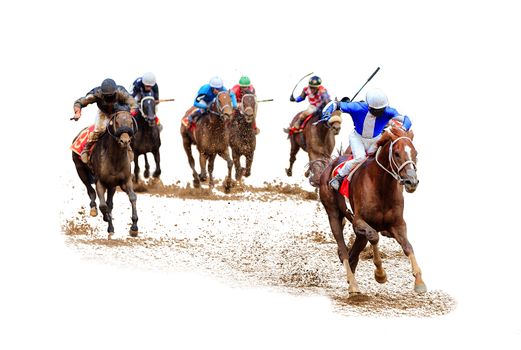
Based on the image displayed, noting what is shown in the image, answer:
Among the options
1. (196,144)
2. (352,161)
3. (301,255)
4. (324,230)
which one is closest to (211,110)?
(196,144)

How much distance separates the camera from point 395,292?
51.8 feet

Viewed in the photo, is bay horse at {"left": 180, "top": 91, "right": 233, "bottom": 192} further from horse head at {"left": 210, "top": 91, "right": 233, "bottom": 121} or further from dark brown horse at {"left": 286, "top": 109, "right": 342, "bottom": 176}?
dark brown horse at {"left": 286, "top": 109, "right": 342, "bottom": 176}

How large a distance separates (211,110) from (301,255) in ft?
25.8

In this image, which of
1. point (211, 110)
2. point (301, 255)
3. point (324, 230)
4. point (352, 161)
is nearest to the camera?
point (352, 161)

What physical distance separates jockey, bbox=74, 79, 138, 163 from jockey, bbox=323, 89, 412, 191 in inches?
200

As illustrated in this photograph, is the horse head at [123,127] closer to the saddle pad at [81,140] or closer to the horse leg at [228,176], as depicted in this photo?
the saddle pad at [81,140]

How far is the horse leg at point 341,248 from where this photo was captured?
14.9 meters

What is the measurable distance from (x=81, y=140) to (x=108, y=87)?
175 centimetres

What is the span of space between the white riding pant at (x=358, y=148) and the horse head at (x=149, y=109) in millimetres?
9547

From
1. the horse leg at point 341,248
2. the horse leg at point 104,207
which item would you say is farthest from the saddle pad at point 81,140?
the horse leg at point 341,248

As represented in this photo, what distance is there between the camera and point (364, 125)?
607 inches

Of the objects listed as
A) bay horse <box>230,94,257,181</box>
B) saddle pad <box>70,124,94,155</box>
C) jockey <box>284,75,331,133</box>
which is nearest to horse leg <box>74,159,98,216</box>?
saddle pad <box>70,124,94,155</box>

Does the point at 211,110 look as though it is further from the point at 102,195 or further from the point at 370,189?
the point at 370,189

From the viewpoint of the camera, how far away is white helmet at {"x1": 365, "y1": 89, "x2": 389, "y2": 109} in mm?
14984
